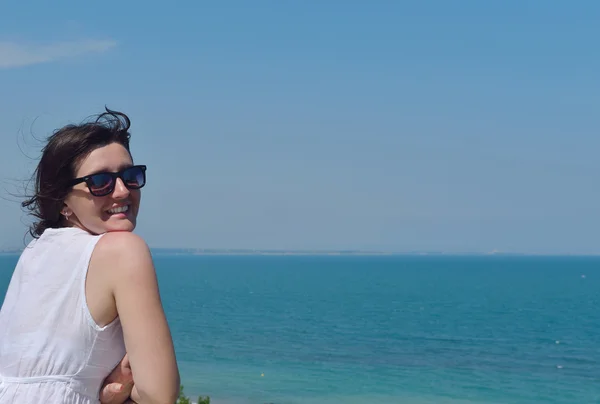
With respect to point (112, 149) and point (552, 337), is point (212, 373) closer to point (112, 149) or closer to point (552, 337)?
point (552, 337)

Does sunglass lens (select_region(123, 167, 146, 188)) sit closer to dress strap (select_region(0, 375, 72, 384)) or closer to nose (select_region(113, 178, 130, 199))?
nose (select_region(113, 178, 130, 199))

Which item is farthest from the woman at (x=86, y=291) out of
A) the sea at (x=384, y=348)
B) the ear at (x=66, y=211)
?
the sea at (x=384, y=348)

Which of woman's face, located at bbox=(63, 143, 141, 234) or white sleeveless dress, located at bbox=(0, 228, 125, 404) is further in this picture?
woman's face, located at bbox=(63, 143, 141, 234)

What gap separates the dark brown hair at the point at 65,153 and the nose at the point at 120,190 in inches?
5.2

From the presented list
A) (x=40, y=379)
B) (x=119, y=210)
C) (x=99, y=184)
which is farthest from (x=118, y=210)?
(x=40, y=379)

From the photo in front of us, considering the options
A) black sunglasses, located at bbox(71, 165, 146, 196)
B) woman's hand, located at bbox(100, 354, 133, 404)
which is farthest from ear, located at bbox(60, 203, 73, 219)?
woman's hand, located at bbox(100, 354, 133, 404)

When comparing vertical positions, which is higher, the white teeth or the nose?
the nose

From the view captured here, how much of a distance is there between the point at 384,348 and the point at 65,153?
52.2 metres

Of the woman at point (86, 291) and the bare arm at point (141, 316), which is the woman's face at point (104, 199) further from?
the bare arm at point (141, 316)

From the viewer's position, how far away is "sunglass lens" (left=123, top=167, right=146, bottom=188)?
93.0 inches

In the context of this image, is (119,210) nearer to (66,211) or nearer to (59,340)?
(66,211)

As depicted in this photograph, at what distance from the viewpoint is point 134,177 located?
2389 mm

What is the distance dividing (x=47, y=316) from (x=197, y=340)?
2137 inches

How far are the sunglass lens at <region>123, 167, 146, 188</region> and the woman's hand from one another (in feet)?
1.64
